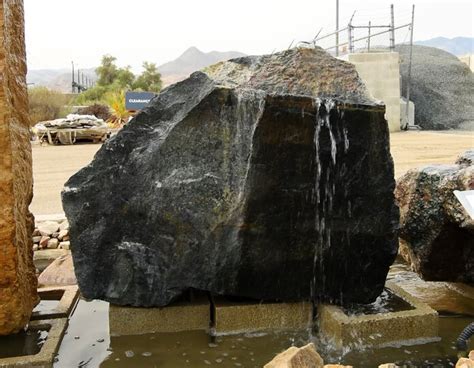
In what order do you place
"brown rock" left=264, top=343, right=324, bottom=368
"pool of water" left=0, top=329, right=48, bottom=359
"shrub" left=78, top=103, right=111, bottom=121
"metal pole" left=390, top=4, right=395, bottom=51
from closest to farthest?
1. "brown rock" left=264, top=343, right=324, bottom=368
2. "pool of water" left=0, top=329, right=48, bottom=359
3. "metal pole" left=390, top=4, right=395, bottom=51
4. "shrub" left=78, top=103, right=111, bottom=121

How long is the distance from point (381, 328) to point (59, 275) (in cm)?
261

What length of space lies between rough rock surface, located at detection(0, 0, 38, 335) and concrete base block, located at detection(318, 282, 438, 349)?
74.5 inches

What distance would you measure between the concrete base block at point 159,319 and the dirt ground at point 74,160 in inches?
135

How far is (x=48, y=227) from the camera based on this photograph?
5.61 m

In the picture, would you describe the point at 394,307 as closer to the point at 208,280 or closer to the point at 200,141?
the point at 208,280

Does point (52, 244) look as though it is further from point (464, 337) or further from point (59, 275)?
point (464, 337)

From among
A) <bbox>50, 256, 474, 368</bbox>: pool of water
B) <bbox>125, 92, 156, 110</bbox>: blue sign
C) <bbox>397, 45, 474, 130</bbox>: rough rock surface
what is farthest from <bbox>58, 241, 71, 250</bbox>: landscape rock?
<bbox>125, 92, 156, 110</bbox>: blue sign

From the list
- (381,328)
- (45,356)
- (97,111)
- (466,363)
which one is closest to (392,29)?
(97,111)

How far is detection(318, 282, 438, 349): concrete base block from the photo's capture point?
316cm

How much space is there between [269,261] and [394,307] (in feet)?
2.94

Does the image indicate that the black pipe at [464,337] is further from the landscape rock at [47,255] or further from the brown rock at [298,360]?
the landscape rock at [47,255]

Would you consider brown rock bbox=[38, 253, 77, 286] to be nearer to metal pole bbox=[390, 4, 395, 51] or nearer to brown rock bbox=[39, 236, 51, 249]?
brown rock bbox=[39, 236, 51, 249]

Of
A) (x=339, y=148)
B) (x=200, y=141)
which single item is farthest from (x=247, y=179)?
(x=339, y=148)

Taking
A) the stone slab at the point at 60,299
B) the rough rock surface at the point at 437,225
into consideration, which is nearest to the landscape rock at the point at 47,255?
the stone slab at the point at 60,299
